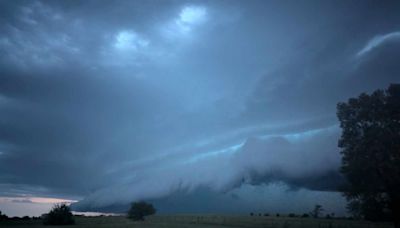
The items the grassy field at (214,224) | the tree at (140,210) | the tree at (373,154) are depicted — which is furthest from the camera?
the tree at (140,210)

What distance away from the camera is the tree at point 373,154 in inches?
1970

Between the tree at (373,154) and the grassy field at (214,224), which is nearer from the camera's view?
the tree at (373,154)

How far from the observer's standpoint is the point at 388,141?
50.2 metres

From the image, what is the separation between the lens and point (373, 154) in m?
50.8

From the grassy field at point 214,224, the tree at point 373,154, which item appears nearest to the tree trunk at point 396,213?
the tree at point 373,154

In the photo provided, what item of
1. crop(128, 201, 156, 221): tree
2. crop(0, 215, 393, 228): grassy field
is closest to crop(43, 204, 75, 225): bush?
crop(0, 215, 393, 228): grassy field

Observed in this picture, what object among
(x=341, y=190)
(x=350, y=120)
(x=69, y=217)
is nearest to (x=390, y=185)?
(x=341, y=190)

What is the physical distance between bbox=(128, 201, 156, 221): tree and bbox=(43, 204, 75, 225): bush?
23549 millimetres

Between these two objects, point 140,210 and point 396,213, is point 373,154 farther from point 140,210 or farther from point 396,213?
point 140,210

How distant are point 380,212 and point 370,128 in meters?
11.9

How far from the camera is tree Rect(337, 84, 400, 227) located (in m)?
50.0

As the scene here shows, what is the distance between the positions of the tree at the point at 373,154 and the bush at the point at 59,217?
65904 mm

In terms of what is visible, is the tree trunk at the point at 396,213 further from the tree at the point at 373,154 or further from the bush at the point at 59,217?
the bush at the point at 59,217

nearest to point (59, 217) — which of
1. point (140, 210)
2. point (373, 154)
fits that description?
point (140, 210)
